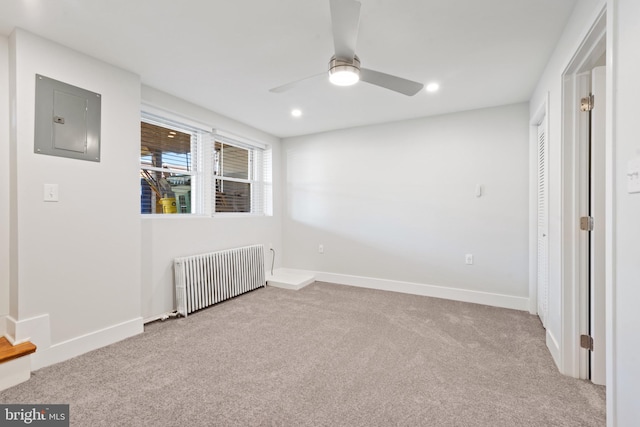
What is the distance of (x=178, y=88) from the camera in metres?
2.89

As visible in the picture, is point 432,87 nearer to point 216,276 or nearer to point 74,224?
point 216,276

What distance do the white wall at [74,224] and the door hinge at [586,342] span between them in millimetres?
3514

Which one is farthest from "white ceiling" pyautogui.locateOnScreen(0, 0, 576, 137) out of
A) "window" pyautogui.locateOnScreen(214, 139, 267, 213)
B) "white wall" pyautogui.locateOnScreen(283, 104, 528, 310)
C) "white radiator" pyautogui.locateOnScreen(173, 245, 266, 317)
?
"white radiator" pyautogui.locateOnScreen(173, 245, 266, 317)

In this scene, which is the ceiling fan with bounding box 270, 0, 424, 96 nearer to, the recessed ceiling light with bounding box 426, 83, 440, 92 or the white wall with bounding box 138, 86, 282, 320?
the recessed ceiling light with bounding box 426, 83, 440, 92

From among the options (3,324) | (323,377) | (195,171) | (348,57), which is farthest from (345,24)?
(3,324)

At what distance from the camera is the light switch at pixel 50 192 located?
6.79 ft

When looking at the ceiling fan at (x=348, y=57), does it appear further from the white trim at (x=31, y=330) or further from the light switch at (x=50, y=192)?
the white trim at (x=31, y=330)

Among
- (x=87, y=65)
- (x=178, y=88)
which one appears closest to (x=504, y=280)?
(x=178, y=88)

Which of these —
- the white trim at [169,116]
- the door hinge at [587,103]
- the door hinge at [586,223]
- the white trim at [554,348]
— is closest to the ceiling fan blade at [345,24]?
the door hinge at [587,103]

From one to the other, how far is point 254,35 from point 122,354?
2.65 metres

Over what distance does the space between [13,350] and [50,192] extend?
1090 millimetres

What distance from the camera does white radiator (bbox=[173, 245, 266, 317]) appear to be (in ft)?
9.96

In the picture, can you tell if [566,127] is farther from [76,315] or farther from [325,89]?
[76,315]

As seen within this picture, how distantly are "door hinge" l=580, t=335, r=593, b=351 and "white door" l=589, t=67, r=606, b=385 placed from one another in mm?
30
